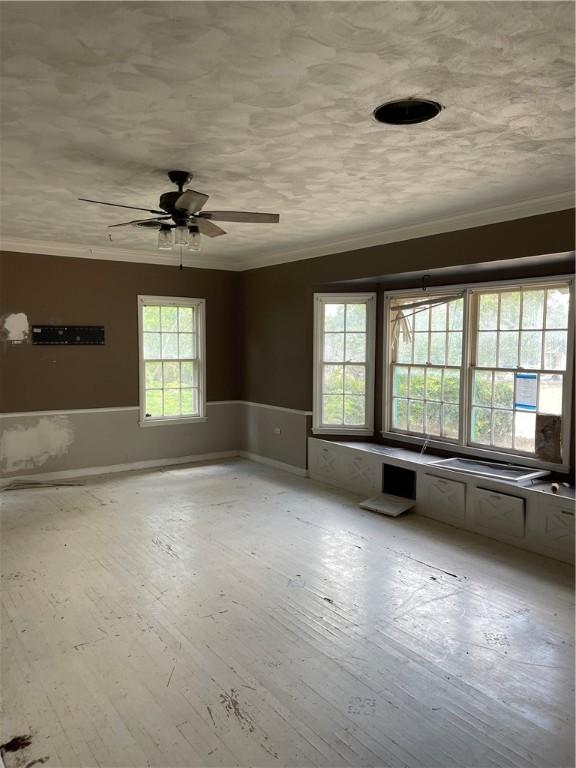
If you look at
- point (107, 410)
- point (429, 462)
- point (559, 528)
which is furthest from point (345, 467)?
point (107, 410)

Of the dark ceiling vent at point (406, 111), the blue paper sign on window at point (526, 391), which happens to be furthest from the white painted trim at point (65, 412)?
the dark ceiling vent at point (406, 111)

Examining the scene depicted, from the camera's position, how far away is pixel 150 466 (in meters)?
7.26

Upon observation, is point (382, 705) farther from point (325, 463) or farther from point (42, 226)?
point (42, 226)

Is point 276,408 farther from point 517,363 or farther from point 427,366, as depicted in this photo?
point 517,363

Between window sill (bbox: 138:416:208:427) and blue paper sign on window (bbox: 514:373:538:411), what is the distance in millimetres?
4289

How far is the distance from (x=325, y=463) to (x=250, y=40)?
197 inches

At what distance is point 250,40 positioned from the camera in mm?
2047

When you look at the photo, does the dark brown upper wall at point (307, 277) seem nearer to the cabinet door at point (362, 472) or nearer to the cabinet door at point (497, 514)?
the cabinet door at point (362, 472)

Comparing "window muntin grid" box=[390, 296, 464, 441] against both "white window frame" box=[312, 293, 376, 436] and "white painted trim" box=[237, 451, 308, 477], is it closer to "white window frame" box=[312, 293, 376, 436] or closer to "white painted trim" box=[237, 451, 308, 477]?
"white window frame" box=[312, 293, 376, 436]

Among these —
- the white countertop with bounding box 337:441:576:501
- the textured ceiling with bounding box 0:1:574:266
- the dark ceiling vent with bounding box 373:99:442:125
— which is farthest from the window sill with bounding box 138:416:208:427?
the dark ceiling vent with bounding box 373:99:442:125

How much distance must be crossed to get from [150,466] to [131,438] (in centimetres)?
47

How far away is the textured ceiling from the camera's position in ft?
6.34

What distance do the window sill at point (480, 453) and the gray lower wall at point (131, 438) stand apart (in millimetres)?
1268

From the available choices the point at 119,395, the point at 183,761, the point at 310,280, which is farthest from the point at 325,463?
the point at 183,761
